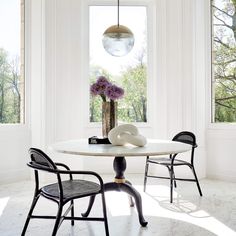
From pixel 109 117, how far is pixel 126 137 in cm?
45

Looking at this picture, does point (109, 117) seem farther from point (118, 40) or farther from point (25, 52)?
point (25, 52)

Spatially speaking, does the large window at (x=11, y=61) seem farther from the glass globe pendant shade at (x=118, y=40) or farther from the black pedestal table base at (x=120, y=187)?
the black pedestal table base at (x=120, y=187)

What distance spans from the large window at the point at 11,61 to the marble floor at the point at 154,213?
1040mm

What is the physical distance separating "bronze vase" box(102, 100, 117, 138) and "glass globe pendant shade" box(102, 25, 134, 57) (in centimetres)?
58

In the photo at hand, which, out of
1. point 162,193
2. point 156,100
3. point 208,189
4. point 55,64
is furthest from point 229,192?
point 55,64

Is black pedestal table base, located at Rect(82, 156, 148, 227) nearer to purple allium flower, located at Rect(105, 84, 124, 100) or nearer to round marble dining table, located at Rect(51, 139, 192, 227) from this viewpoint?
round marble dining table, located at Rect(51, 139, 192, 227)

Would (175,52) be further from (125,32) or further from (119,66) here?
(125,32)

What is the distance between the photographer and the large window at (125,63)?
16.6 feet

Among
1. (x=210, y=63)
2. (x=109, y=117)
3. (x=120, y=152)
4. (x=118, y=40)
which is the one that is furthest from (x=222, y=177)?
(x=120, y=152)

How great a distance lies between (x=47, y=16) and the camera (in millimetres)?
4445

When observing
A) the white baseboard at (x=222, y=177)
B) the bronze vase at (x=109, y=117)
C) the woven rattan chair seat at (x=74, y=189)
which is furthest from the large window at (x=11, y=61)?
the white baseboard at (x=222, y=177)

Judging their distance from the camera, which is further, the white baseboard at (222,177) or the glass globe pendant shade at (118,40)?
the white baseboard at (222,177)

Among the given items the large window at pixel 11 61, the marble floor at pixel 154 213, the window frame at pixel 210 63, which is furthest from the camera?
the window frame at pixel 210 63

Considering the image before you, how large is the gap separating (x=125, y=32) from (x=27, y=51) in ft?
6.18
